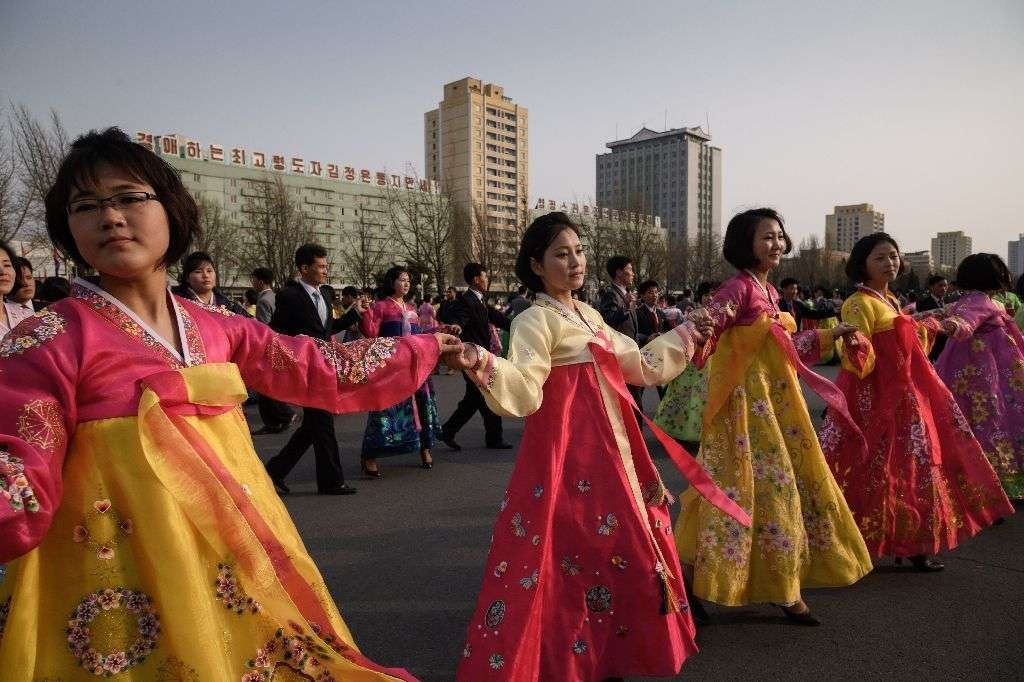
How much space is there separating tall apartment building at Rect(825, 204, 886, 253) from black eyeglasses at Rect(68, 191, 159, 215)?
363ft

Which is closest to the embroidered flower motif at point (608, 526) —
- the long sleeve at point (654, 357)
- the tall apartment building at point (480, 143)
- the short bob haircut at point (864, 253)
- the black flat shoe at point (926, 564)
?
the long sleeve at point (654, 357)

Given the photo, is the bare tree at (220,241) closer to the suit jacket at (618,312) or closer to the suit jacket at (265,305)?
the suit jacket at (265,305)

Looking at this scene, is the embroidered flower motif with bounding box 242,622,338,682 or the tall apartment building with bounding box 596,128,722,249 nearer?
the embroidered flower motif with bounding box 242,622,338,682

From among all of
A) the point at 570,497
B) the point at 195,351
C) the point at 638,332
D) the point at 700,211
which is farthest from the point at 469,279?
the point at 700,211

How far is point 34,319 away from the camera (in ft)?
4.65

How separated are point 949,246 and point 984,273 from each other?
124873 mm

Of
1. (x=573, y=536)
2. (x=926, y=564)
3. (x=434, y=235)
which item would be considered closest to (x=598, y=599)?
(x=573, y=536)

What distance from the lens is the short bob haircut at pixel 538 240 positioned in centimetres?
264

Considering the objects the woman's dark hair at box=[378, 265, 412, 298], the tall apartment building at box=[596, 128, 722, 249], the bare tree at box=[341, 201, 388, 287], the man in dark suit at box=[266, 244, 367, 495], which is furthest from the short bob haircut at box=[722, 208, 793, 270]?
the tall apartment building at box=[596, 128, 722, 249]

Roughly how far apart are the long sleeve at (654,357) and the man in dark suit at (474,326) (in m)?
3.86

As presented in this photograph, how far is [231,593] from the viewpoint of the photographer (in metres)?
1.41

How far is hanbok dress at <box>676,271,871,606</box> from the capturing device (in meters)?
2.86

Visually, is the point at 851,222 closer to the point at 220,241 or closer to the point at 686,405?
the point at 220,241

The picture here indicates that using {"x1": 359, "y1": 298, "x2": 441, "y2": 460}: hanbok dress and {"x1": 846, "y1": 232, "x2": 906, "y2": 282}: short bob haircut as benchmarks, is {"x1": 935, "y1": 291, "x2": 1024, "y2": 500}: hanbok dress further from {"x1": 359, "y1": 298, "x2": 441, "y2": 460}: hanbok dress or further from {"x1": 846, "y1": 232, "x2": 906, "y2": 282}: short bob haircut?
{"x1": 359, "y1": 298, "x2": 441, "y2": 460}: hanbok dress
